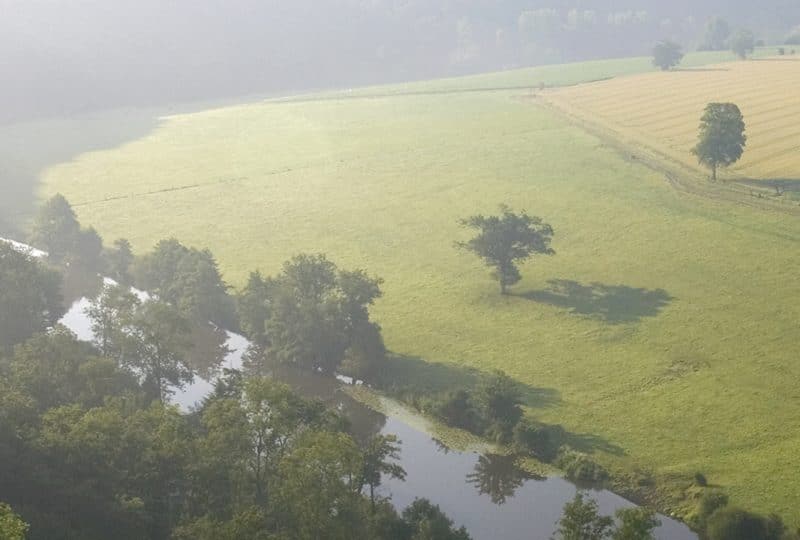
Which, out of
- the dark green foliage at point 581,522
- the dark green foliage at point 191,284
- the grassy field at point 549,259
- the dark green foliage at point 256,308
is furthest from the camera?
the dark green foliage at point 191,284

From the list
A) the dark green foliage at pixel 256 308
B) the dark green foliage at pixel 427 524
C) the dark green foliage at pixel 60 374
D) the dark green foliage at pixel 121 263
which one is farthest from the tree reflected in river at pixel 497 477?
the dark green foliage at pixel 121 263

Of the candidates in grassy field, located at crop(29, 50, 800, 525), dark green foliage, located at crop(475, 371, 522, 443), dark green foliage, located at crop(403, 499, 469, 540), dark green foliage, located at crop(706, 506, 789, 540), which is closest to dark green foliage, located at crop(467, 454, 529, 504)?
dark green foliage, located at crop(475, 371, 522, 443)

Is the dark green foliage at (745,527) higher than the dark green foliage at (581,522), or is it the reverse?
the dark green foliage at (581,522)

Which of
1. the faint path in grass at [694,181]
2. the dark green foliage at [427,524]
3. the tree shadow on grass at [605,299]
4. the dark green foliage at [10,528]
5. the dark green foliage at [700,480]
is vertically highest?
the dark green foliage at [10,528]

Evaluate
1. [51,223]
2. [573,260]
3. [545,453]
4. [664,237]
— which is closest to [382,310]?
[573,260]

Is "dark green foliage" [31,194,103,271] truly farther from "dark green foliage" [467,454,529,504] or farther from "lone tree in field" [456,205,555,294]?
"dark green foliage" [467,454,529,504]

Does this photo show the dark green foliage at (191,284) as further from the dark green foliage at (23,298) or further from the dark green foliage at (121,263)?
the dark green foliage at (121,263)

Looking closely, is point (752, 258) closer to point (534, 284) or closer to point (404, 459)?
point (534, 284)
